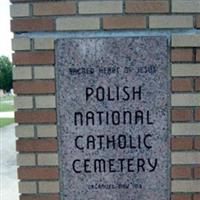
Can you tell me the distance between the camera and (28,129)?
2320 mm

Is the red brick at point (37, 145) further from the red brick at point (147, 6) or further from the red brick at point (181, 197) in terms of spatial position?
the red brick at point (147, 6)

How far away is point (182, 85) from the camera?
2264 millimetres

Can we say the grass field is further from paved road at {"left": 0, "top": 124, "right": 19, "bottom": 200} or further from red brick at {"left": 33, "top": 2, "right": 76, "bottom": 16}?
red brick at {"left": 33, "top": 2, "right": 76, "bottom": 16}

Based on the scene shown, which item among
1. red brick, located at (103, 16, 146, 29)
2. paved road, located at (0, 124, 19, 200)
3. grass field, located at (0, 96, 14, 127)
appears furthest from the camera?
grass field, located at (0, 96, 14, 127)

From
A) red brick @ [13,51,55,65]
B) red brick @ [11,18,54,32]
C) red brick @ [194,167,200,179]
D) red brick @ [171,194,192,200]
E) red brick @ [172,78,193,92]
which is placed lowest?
red brick @ [171,194,192,200]

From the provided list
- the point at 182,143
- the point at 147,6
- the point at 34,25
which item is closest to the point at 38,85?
the point at 34,25

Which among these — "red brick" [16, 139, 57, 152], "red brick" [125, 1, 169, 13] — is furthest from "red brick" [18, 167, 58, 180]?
"red brick" [125, 1, 169, 13]

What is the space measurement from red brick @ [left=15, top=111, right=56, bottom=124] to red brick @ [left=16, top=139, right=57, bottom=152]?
115 mm

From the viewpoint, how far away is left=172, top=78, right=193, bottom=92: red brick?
226cm

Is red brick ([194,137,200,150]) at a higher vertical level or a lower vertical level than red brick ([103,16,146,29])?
lower

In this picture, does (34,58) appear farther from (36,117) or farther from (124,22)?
(124,22)

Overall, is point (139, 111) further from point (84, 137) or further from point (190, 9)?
point (190, 9)

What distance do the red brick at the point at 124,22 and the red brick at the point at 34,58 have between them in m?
0.36

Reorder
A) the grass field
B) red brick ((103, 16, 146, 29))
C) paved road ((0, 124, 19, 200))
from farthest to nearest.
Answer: the grass field → paved road ((0, 124, 19, 200)) → red brick ((103, 16, 146, 29))
